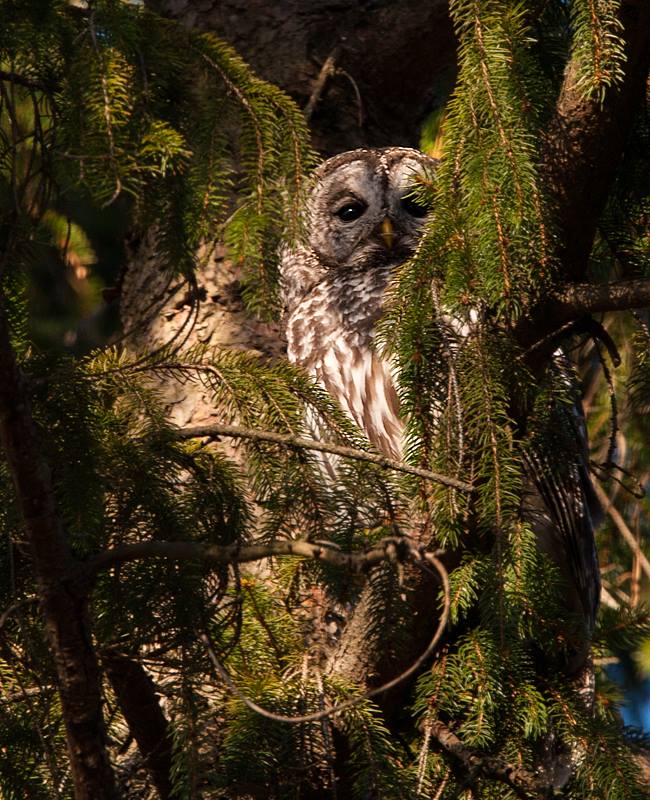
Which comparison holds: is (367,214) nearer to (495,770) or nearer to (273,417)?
(273,417)

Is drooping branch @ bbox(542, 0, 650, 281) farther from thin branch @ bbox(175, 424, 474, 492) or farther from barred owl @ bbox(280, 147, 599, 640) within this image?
barred owl @ bbox(280, 147, 599, 640)

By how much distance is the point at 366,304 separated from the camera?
310 centimetres

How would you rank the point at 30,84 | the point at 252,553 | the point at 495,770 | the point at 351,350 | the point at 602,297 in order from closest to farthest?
the point at 252,553 → the point at 30,84 → the point at 602,297 → the point at 495,770 → the point at 351,350

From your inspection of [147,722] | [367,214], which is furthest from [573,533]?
[147,722]

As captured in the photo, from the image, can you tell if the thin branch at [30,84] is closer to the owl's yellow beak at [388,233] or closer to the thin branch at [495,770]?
the thin branch at [495,770]

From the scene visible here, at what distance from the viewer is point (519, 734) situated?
201 cm

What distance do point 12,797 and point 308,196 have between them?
1.09 metres

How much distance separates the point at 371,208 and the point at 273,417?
1598 mm

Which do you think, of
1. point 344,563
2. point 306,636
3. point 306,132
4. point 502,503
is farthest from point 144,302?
point 344,563

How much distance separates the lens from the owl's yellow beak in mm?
3176

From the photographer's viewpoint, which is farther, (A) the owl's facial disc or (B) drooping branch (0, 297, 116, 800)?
(A) the owl's facial disc

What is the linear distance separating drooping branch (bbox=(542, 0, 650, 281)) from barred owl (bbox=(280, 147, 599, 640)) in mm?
956

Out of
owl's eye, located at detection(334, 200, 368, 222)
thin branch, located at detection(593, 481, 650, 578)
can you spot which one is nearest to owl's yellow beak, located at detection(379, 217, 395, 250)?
owl's eye, located at detection(334, 200, 368, 222)

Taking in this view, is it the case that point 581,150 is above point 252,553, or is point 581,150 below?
above
